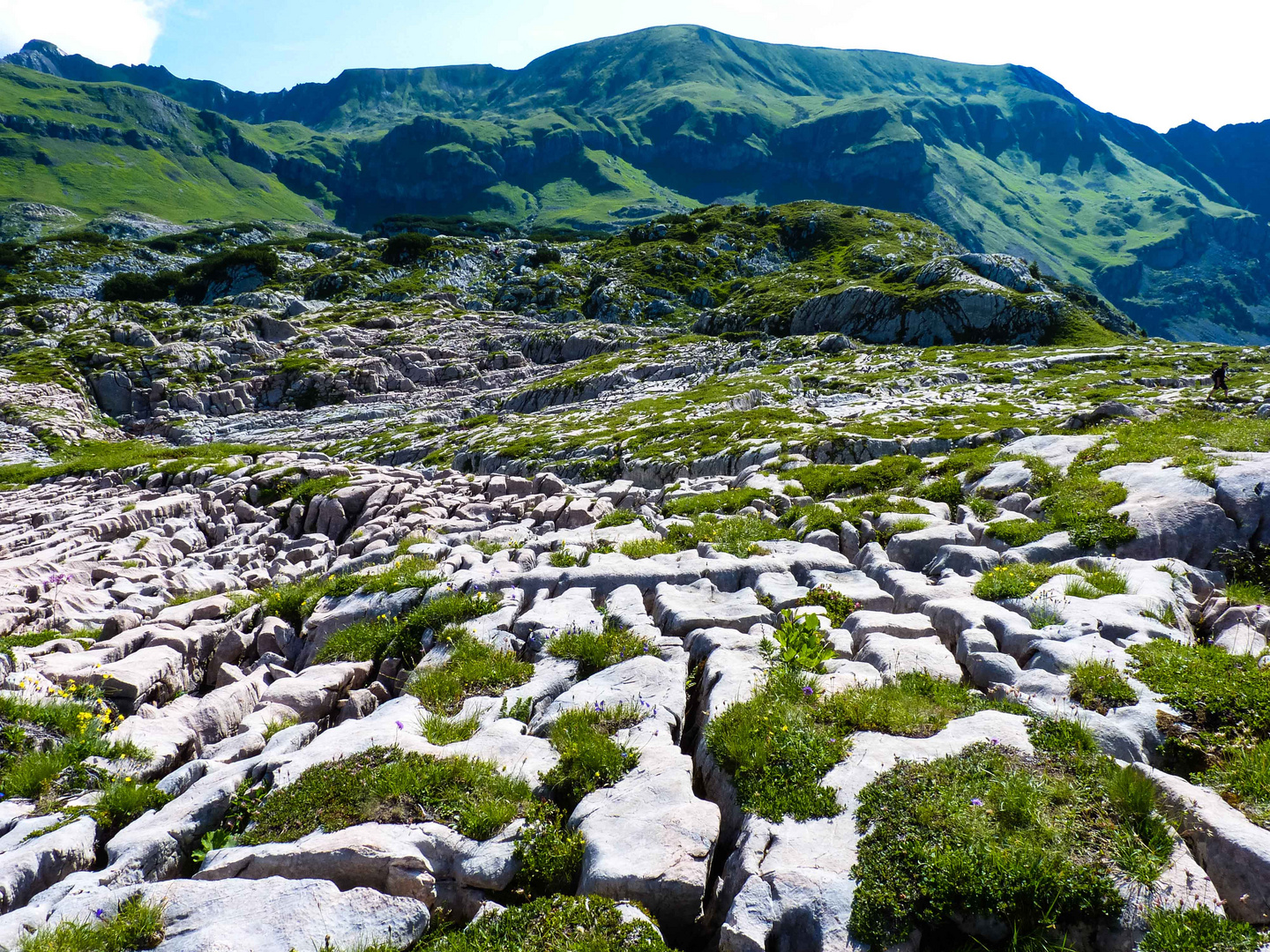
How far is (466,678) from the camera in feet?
35.4

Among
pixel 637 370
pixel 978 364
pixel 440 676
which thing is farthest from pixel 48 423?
pixel 978 364

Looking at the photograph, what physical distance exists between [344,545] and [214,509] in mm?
11601

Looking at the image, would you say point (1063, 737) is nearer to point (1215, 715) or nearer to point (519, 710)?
point (1215, 715)

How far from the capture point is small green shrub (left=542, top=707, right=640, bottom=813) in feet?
26.3

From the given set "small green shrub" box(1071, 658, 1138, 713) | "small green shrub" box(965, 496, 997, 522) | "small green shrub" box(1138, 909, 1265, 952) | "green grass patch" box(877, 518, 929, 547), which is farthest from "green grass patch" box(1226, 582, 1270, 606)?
"small green shrub" box(1138, 909, 1265, 952)

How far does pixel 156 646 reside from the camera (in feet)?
43.2

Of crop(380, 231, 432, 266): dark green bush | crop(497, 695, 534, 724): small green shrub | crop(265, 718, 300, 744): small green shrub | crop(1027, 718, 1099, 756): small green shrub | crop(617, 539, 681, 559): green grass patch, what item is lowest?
crop(265, 718, 300, 744): small green shrub

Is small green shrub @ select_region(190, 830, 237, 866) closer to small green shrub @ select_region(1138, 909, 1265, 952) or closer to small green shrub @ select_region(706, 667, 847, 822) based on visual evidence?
small green shrub @ select_region(706, 667, 847, 822)

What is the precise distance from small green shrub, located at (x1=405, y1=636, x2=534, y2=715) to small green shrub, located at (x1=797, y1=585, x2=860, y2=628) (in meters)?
6.20

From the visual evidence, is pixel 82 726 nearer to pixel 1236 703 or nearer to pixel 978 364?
pixel 1236 703

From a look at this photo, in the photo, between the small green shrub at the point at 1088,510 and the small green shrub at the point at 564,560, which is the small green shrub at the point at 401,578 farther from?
the small green shrub at the point at 1088,510

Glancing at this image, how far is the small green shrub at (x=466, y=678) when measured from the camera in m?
10.3

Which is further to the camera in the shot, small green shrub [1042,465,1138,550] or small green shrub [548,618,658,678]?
small green shrub [1042,465,1138,550]

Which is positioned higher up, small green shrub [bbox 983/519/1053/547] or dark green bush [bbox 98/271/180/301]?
dark green bush [bbox 98/271/180/301]
